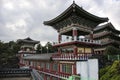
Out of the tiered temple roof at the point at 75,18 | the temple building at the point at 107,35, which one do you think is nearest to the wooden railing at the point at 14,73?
the tiered temple roof at the point at 75,18

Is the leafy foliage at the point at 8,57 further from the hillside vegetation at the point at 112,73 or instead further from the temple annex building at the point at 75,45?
the hillside vegetation at the point at 112,73

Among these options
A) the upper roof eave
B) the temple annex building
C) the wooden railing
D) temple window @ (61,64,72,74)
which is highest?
the upper roof eave

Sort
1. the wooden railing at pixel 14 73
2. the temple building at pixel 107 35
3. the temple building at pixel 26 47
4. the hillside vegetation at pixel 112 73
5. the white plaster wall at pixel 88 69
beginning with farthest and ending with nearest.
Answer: the temple building at pixel 26 47 → the temple building at pixel 107 35 → the wooden railing at pixel 14 73 → the white plaster wall at pixel 88 69 → the hillside vegetation at pixel 112 73

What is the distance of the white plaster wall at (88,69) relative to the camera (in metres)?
20.5

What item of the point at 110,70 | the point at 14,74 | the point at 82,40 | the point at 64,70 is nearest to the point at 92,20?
the point at 82,40

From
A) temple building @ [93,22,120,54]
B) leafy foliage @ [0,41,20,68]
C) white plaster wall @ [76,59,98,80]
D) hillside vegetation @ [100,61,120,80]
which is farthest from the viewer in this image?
leafy foliage @ [0,41,20,68]

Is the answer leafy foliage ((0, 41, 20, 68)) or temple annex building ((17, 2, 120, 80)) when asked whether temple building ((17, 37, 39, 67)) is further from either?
temple annex building ((17, 2, 120, 80))

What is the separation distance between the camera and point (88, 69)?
21.8 m

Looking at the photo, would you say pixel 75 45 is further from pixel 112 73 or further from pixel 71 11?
pixel 112 73

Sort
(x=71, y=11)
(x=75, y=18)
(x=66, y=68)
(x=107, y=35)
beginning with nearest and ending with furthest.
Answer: (x=71, y=11) < (x=75, y=18) < (x=66, y=68) < (x=107, y=35)

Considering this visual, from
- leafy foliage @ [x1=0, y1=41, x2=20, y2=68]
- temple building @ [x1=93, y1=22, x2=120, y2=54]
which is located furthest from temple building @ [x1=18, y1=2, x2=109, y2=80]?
leafy foliage @ [x1=0, y1=41, x2=20, y2=68]

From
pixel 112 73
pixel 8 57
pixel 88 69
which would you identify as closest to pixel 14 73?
pixel 88 69

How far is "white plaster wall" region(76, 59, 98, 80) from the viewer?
67.2 ft

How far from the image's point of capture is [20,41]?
60.6 meters
